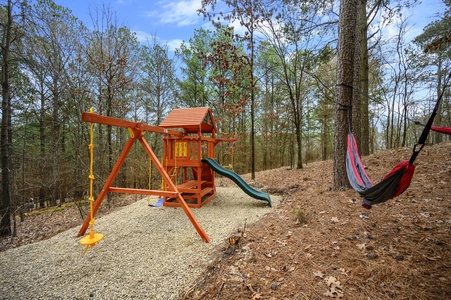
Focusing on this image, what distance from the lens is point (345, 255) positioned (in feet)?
6.75

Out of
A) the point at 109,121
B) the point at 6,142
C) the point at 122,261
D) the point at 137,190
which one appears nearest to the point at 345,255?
the point at 122,261

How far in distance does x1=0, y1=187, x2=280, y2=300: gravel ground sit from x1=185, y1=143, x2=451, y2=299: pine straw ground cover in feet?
1.02

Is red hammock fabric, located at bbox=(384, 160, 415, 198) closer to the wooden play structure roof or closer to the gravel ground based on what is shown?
the gravel ground

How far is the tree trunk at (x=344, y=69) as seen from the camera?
380cm

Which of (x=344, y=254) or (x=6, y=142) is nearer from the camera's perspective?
(x=344, y=254)

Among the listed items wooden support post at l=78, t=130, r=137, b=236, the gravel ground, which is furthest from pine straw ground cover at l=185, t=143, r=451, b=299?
wooden support post at l=78, t=130, r=137, b=236

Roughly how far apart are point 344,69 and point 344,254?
11.0ft

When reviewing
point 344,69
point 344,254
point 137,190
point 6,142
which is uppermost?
point 344,69

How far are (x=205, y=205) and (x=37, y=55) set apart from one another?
23.3ft

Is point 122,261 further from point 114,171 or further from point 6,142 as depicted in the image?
point 6,142

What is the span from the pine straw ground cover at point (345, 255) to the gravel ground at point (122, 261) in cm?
31

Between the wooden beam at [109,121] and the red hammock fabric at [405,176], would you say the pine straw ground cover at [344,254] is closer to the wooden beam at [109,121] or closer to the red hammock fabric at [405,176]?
the red hammock fabric at [405,176]

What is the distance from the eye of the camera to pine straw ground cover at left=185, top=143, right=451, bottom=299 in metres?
1.64

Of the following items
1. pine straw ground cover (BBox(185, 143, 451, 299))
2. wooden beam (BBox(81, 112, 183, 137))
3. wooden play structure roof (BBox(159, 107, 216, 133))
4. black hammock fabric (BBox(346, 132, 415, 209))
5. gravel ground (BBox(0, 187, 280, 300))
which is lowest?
gravel ground (BBox(0, 187, 280, 300))
